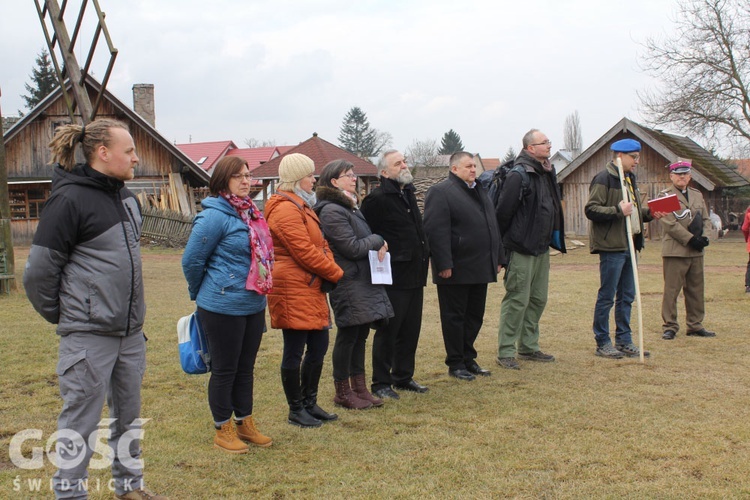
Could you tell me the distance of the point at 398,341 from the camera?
5.95m

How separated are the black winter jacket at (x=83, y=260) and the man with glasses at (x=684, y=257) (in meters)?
6.56

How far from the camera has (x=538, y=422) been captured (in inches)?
195

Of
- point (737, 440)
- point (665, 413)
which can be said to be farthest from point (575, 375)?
point (737, 440)

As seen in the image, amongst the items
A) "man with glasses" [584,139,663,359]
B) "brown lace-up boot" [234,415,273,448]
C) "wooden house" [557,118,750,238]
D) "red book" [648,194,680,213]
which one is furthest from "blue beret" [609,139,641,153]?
"wooden house" [557,118,750,238]

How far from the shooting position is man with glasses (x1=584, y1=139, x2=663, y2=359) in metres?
7.05

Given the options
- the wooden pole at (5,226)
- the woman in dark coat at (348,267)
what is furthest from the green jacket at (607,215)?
the wooden pole at (5,226)

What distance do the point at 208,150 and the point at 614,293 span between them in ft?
152

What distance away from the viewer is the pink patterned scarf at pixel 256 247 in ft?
13.9

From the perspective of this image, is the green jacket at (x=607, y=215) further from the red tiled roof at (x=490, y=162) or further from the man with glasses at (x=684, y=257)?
the red tiled roof at (x=490, y=162)

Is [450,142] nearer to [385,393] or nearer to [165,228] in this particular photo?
[165,228]

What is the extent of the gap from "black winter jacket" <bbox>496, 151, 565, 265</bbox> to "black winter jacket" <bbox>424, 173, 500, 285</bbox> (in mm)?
465

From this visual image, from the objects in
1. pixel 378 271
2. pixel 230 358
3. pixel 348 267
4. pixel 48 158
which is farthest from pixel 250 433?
pixel 48 158

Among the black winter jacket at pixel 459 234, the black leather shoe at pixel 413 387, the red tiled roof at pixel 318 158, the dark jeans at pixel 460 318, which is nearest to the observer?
the black leather shoe at pixel 413 387

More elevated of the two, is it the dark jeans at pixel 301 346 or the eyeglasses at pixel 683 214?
the eyeglasses at pixel 683 214
